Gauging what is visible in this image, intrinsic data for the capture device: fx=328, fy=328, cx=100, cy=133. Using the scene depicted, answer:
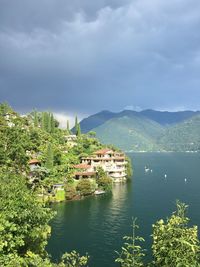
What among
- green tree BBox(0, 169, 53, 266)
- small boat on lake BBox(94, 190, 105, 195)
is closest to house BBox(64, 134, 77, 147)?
small boat on lake BBox(94, 190, 105, 195)

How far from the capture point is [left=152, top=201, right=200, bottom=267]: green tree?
746 inches

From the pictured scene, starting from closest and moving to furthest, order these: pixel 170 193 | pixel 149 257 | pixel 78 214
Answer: pixel 149 257 < pixel 78 214 < pixel 170 193

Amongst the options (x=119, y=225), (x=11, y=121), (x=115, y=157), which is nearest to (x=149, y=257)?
(x=119, y=225)

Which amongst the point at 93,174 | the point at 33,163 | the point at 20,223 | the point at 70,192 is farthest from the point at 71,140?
the point at 20,223

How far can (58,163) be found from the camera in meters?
108

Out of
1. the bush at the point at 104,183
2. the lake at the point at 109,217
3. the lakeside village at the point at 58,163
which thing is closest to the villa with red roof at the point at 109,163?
the lakeside village at the point at 58,163

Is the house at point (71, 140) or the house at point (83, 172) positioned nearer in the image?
the house at point (83, 172)

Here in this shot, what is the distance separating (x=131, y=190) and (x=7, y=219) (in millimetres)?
89495

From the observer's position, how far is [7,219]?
22.4 meters

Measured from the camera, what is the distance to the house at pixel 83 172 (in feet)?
341

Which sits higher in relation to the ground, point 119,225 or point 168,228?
point 168,228

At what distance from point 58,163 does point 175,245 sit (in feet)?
295

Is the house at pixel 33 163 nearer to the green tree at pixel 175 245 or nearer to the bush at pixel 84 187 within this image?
the bush at pixel 84 187

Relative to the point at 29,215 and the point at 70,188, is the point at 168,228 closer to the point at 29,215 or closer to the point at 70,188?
the point at 29,215
